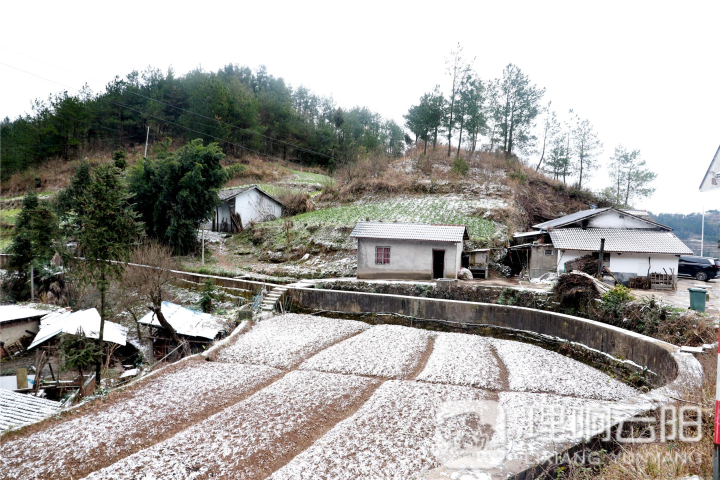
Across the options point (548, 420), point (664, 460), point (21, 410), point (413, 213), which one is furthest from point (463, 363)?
point (413, 213)

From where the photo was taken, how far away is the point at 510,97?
4197cm

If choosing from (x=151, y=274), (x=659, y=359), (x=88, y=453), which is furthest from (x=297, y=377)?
(x=151, y=274)

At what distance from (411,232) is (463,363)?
1033 centimetres

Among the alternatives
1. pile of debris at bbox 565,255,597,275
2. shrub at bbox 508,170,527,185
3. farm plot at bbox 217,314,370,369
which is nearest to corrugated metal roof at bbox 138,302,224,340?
farm plot at bbox 217,314,370,369

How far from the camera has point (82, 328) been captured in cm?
1513

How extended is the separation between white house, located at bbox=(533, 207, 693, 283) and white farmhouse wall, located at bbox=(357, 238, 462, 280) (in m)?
5.66

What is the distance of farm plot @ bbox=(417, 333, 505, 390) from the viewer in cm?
1080

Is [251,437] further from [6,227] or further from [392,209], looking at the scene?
[6,227]

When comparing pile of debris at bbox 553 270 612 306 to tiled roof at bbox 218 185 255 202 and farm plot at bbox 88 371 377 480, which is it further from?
tiled roof at bbox 218 185 255 202

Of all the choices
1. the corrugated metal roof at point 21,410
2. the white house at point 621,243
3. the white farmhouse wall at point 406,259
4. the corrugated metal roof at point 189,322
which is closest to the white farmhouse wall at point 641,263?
the white house at point 621,243

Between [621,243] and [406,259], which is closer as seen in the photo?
[621,243]

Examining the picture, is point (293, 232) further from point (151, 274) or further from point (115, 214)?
point (115, 214)

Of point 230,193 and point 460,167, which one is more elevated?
point 460,167

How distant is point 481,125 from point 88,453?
3916cm
